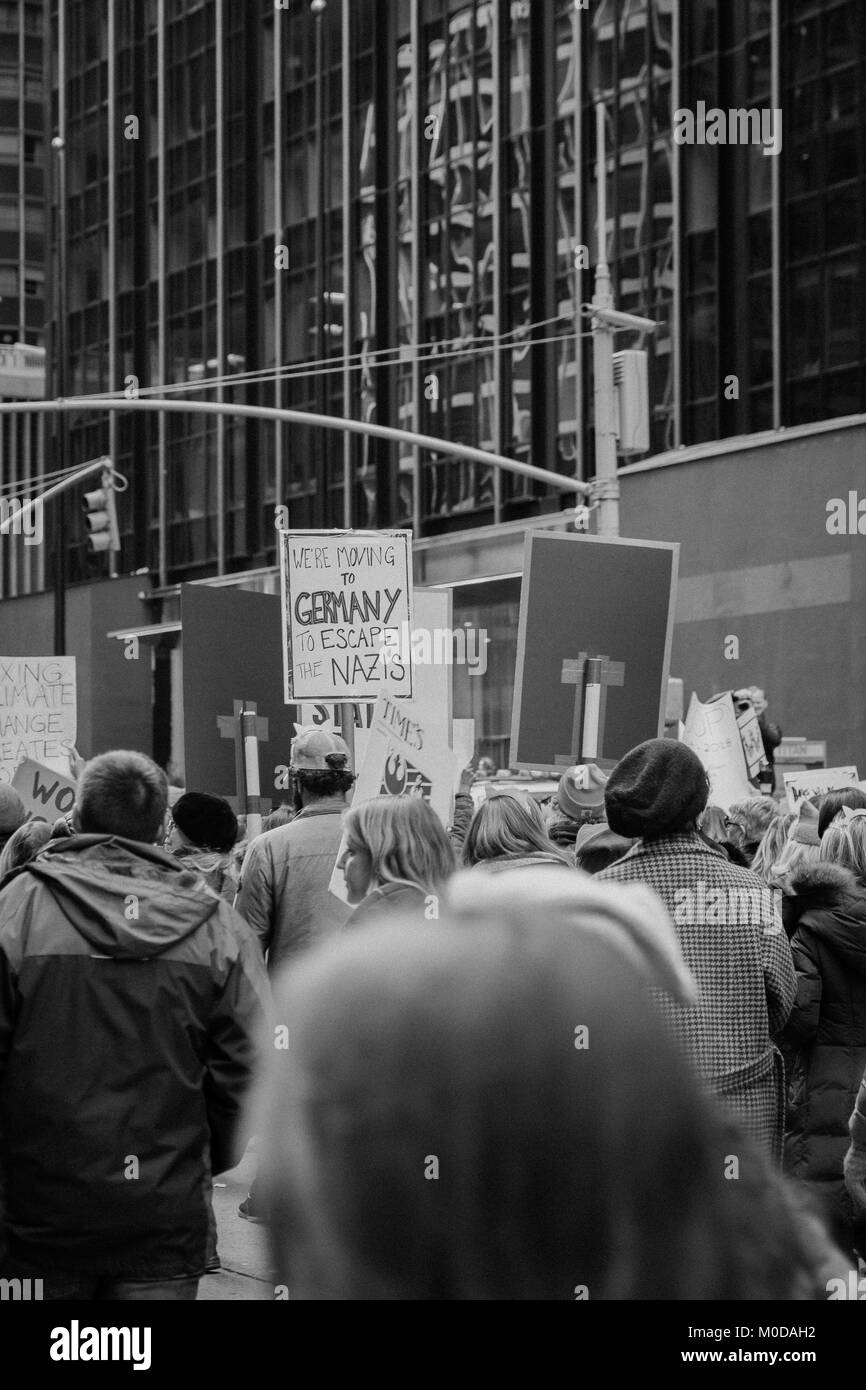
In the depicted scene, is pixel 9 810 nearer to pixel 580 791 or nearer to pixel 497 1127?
pixel 580 791

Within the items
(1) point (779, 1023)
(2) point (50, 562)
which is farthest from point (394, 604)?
(2) point (50, 562)

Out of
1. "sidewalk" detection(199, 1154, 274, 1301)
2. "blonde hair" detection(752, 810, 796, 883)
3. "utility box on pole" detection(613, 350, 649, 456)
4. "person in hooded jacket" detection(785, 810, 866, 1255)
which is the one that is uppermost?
"utility box on pole" detection(613, 350, 649, 456)

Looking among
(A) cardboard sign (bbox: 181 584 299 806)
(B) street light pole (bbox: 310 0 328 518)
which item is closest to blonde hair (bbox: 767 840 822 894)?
(A) cardboard sign (bbox: 181 584 299 806)

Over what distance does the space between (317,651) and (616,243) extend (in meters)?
23.3

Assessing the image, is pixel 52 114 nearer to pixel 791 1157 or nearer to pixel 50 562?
pixel 50 562

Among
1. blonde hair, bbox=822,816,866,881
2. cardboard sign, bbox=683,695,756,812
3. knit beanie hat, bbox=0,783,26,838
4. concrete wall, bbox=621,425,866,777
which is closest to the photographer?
blonde hair, bbox=822,816,866,881

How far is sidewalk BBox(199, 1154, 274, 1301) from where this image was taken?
6836 millimetres

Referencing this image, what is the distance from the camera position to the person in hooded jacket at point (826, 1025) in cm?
606

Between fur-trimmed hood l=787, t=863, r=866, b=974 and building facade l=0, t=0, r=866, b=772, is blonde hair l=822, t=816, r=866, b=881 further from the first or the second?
building facade l=0, t=0, r=866, b=772

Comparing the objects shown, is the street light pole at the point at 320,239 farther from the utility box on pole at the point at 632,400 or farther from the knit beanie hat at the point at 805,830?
the knit beanie hat at the point at 805,830

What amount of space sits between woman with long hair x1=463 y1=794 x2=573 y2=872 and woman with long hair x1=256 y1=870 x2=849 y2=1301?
163 inches

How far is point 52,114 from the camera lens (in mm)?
52438

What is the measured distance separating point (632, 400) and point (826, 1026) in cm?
1280

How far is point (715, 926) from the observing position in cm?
489
